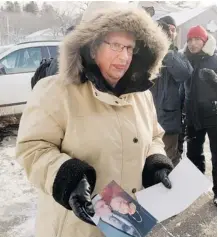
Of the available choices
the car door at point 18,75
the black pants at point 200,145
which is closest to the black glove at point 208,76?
the black pants at point 200,145

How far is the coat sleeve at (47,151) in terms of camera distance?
4.60 ft

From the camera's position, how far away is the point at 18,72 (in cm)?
627

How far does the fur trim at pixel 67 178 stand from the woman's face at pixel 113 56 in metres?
0.44

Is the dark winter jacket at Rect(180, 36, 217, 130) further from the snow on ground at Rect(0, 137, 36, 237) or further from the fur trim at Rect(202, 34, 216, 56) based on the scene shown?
the snow on ground at Rect(0, 137, 36, 237)

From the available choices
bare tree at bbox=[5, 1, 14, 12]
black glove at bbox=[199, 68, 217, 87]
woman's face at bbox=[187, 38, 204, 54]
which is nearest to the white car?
woman's face at bbox=[187, 38, 204, 54]

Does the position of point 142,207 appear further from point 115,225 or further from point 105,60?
Answer: point 105,60

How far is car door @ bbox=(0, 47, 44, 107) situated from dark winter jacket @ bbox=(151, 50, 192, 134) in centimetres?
349

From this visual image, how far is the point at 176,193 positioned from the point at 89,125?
0.51 metres

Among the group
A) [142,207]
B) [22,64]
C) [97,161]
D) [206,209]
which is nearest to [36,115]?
[97,161]

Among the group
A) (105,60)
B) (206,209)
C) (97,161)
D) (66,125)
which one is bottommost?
(206,209)

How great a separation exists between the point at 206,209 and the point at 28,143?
2536mm

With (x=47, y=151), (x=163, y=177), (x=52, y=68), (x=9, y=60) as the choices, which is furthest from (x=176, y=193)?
(x=9, y=60)

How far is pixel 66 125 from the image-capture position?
148 centimetres

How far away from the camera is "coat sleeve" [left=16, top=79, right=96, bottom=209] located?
1401 mm
